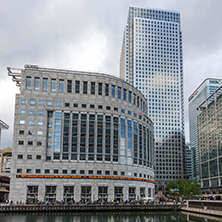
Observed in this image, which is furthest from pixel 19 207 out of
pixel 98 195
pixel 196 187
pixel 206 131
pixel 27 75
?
pixel 206 131

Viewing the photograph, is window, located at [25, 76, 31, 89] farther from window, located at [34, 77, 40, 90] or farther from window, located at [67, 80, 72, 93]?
window, located at [67, 80, 72, 93]

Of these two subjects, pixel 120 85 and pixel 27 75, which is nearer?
pixel 27 75

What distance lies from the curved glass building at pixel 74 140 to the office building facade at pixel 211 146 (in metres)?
48.8

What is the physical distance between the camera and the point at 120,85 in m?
129

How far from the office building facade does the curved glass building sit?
160ft

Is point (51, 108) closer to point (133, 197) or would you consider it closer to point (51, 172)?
point (51, 172)

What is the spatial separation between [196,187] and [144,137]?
33.2 meters

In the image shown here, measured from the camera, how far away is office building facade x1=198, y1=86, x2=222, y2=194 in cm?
15438

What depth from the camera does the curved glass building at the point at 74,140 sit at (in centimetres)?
10819

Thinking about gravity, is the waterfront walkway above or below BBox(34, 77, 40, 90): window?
below

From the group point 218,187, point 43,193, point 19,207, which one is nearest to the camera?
point 19,207

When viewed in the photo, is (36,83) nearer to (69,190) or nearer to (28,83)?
(28,83)

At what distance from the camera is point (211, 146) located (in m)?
166

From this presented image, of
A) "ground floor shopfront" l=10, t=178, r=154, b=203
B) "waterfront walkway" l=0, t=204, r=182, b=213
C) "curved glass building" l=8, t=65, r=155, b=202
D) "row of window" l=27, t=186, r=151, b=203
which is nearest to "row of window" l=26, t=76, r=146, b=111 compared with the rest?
"curved glass building" l=8, t=65, r=155, b=202
